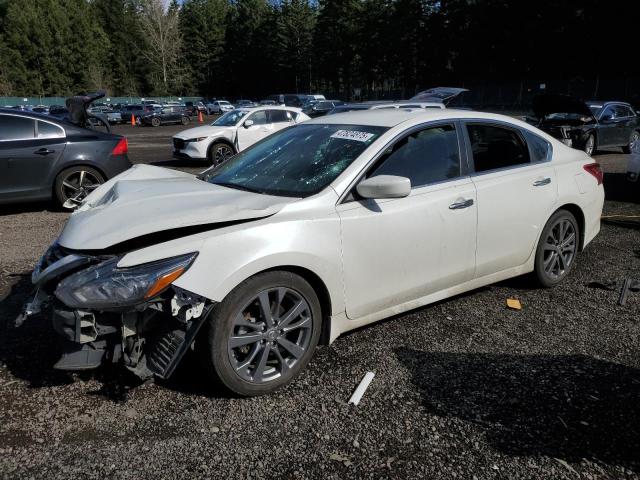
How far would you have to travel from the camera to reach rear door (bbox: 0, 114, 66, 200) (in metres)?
7.31

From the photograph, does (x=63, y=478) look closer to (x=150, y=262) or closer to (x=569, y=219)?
(x=150, y=262)

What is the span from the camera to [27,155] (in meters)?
7.40

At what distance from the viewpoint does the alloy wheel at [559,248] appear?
→ 14.8ft

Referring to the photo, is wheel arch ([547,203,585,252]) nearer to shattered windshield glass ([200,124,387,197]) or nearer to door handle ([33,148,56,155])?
shattered windshield glass ([200,124,387,197])

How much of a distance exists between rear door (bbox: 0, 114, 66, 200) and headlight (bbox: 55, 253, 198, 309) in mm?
5680

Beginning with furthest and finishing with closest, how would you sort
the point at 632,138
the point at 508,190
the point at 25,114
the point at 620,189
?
the point at 632,138 < the point at 620,189 < the point at 25,114 < the point at 508,190

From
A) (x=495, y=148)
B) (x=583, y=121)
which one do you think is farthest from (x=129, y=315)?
(x=583, y=121)

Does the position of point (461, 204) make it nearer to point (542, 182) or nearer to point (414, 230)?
point (414, 230)

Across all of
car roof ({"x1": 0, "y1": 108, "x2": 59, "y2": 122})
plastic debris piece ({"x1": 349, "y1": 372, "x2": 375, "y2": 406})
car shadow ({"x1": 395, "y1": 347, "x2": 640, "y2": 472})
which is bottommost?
car shadow ({"x1": 395, "y1": 347, "x2": 640, "y2": 472})

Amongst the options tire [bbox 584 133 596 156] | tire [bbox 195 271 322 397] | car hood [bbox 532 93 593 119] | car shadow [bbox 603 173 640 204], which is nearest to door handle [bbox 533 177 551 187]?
tire [bbox 195 271 322 397]

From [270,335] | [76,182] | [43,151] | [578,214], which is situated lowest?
[270,335]

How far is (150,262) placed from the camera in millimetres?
2631

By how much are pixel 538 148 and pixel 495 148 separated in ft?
1.79

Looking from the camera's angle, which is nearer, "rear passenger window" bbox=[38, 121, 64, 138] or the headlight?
the headlight
